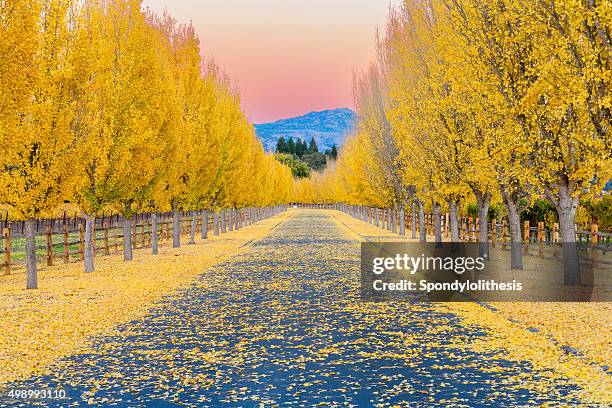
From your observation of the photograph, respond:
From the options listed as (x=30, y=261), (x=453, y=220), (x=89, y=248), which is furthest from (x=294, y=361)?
(x=453, y=220)

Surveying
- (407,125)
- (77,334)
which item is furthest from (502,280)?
(77,334)

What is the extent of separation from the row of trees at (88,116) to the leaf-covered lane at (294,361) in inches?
225

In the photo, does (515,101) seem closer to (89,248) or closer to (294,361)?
(294,361)

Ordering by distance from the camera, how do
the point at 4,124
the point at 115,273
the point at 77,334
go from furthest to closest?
the point at 115,273 → the point at 4,124 → the point at 77,334

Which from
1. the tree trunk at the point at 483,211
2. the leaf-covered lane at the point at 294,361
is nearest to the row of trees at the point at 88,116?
the leaf-covered lane at the point at 294,361

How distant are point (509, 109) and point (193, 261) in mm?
15090

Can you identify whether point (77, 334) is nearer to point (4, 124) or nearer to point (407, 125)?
point (4, 124)

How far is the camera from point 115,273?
76.9ft

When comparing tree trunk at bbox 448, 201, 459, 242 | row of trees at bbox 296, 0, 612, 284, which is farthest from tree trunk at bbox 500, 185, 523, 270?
tree trunk at bbox 448, 201, 459, 242

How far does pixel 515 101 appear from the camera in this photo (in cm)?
1694

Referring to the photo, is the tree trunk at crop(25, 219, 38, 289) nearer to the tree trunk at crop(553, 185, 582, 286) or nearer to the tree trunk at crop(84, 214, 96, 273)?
the tree trunk at crop(84, 214, 96, 273)

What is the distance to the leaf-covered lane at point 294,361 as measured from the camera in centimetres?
798

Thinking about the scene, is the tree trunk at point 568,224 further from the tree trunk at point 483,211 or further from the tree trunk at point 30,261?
the tree trunk at point 30,261

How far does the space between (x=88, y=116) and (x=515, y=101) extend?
12198 millimetres
